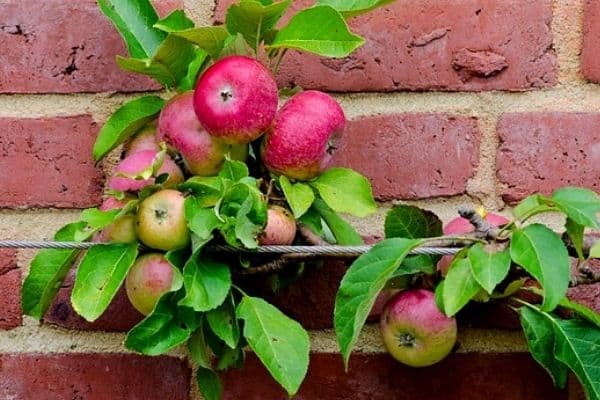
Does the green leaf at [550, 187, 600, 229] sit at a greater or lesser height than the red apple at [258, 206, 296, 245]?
greater

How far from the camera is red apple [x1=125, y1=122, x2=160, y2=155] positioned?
Result: 0.67m

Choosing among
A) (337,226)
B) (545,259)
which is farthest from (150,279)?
(545,259)

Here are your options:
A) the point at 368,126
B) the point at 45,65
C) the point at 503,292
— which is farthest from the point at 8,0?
the point at 503,292

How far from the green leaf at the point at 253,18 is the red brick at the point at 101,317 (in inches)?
8.4

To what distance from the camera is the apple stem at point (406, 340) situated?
654 millimetres

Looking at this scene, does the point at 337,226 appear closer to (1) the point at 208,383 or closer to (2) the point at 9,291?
(1) the point at 208,383

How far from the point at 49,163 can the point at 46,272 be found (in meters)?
0.12

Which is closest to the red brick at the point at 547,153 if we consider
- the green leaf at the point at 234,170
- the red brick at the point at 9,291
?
the green leaf at the point at 234,170

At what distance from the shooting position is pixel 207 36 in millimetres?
631

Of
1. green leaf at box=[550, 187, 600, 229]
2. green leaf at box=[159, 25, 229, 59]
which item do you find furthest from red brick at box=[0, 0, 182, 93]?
green leaf at box=[550, 187, 600, 229]

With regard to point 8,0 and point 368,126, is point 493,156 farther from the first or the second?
point 8,0

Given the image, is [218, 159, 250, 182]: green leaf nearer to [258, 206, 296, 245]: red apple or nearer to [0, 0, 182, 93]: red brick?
[258, 206, 296, 245]: red apple

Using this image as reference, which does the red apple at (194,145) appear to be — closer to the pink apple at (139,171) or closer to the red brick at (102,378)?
the pink apple at (139,171)

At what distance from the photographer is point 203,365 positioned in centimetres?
65
